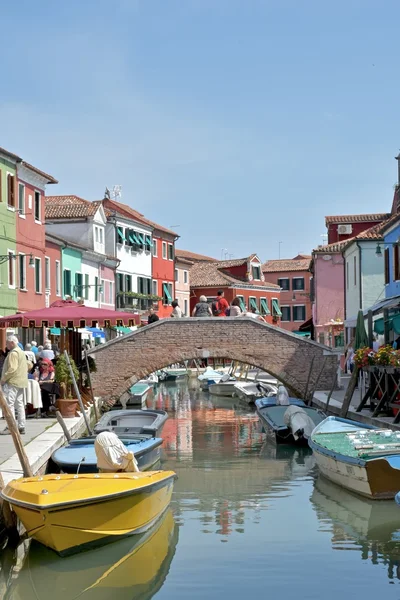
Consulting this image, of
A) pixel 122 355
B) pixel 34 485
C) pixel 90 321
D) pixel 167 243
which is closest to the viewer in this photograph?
pixel 34 485

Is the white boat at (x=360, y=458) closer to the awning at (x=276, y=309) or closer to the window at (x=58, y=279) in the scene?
the window at (x=58, y=279)

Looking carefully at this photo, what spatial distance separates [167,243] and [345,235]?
44.8 ft

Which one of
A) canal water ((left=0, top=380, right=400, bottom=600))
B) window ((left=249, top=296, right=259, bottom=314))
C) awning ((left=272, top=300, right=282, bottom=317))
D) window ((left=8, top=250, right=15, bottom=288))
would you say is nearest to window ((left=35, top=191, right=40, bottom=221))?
window ((left=8, top=250, right=15, bottom=288))

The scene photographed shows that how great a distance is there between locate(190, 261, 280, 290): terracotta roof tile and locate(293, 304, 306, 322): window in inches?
173

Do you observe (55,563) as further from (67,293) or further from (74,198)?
(74,198)

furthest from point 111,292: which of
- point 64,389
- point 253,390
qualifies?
point 64,389

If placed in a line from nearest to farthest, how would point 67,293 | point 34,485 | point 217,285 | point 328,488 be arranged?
point 34,485
point 328,488
point 67,293
point 217,285

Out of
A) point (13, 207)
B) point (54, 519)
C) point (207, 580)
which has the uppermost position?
point (13, 207)

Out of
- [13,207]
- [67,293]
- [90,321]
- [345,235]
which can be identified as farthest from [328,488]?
[345,235]

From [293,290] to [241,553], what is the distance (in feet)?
205

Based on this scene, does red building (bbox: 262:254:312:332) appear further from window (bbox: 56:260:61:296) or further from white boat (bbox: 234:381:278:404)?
window (bbox: 56:260:61:296)

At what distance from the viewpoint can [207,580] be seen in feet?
31.3

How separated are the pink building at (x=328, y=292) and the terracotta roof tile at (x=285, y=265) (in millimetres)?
27809

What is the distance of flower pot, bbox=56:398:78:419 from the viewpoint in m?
19.5
